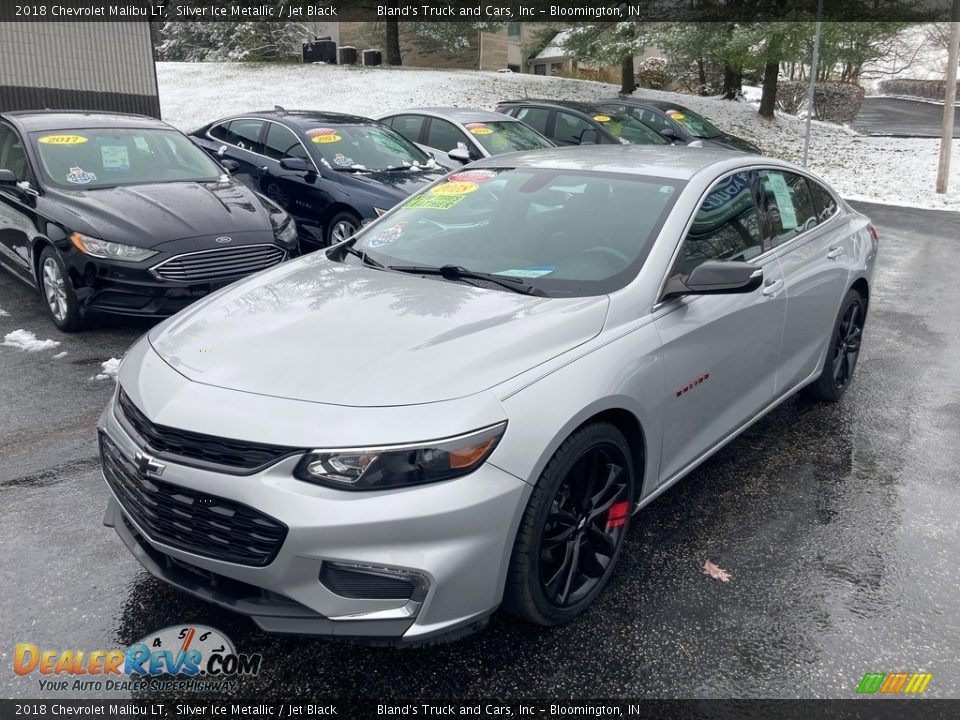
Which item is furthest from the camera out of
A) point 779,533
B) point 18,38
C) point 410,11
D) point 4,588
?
point 410,11

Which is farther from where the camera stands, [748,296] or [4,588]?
[748,296]

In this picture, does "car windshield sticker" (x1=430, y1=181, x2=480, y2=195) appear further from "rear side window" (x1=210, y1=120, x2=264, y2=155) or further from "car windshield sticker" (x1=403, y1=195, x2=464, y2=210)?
"rear side window" (x1=210, y1=120, x2=264, y2=155)

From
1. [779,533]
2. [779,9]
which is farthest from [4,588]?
[779,9]

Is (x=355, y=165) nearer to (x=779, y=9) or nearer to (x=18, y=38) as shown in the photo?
(x=18, y=38)

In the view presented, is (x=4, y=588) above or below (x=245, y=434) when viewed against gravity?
below

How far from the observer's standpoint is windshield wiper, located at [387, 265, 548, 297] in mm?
3250

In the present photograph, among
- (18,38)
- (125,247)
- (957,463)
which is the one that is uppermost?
(18,38)

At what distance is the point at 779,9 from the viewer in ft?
73.6

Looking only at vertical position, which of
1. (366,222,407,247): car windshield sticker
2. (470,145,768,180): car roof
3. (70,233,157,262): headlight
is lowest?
(70,233,157,262): headlight

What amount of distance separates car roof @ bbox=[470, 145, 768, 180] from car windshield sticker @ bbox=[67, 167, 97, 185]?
143 inches

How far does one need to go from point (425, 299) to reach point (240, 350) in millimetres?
740

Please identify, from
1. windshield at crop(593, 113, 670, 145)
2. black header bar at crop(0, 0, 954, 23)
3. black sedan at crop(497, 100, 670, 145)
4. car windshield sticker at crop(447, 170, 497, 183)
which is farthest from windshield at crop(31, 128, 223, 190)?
black header bar at crop(0, 0, 954, 23)

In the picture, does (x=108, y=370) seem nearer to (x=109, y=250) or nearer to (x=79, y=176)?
(x=109, y=250)

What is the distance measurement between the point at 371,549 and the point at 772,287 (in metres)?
2.52
